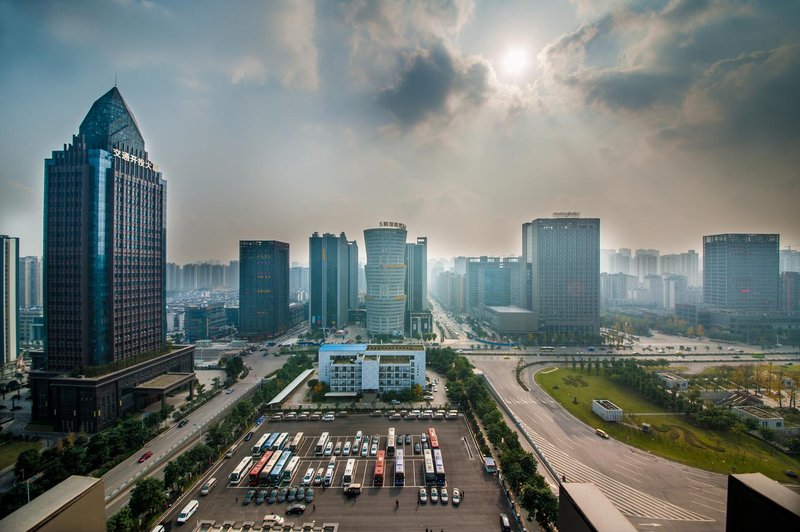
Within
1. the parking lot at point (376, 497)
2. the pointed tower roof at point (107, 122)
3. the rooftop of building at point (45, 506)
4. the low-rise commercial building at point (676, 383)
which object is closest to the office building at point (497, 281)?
the low-rise commercial building at point (676, 383)

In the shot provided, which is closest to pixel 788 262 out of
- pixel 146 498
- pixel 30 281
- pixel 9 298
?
pixel 146 498

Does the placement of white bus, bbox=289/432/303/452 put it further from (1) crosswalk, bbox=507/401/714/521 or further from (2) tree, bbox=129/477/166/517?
(1) crosswalk, bbox=507/401/714/521

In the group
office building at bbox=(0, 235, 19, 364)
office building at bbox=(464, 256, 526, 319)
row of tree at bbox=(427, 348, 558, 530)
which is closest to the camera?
Answer: row of tree at bbox=(427, 348, 558, 530)

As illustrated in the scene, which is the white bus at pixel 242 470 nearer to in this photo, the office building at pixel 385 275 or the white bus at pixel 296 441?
the white bus at pixel 296 441

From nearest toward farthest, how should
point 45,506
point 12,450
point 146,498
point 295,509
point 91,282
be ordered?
point 45,506
point 146,498
point 295,509
point 12,450
point 91,282

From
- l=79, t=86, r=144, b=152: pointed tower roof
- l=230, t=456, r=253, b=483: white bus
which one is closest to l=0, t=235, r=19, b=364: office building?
l=79, t=86, r=144, b=152: pointed tower roof

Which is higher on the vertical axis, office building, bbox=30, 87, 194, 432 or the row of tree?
office building, bbox=30, 87, 194, 432

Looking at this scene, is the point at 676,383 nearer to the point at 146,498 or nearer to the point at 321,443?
the point at 321,443
